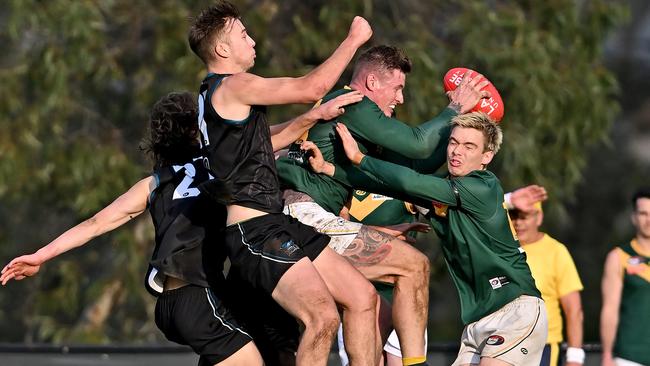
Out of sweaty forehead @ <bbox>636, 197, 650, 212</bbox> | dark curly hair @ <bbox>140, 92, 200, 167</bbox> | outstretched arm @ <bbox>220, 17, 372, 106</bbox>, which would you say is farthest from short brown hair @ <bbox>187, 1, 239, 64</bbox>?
sweaty forehead @ <bbox>636, 197, 650, 212</bbox>

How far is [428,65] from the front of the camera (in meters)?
14.2

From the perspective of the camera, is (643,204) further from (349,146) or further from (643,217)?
(349,146)

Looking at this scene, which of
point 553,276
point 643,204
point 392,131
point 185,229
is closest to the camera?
point 392,131

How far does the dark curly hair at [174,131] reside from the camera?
721 centimetres

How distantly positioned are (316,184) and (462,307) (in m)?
1.04

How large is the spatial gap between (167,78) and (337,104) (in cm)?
865

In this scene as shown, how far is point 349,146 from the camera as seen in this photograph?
680 cm

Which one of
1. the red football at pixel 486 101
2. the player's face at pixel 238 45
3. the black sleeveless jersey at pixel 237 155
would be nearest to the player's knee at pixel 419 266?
the black sleeveless jersey at pixel 237 155

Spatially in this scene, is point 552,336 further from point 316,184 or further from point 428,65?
point 428,65

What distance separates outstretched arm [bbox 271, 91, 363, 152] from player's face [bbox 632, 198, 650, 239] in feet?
9.34

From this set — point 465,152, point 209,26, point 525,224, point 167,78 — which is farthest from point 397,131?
point 167,78

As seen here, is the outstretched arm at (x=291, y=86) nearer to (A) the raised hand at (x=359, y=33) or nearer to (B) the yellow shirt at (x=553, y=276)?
(A) the raised hand at (x=359, y=33)

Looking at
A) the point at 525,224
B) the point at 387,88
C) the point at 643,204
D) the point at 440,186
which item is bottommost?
the point at 525,224

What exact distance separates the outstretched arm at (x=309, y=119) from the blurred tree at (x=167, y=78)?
720 cm
